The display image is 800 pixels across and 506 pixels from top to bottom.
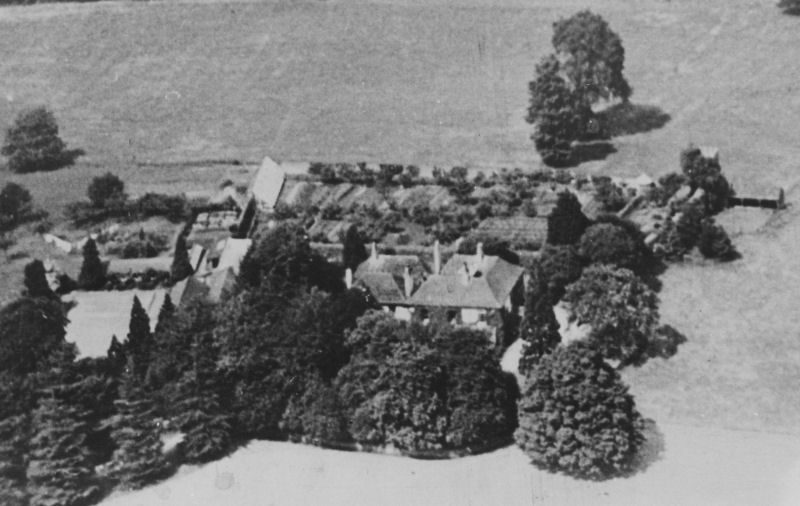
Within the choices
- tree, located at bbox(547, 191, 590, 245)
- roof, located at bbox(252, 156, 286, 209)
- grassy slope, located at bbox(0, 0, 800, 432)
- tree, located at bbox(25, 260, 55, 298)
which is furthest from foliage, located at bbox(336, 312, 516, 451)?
roof, located at bbox(252, 156, 286, 209)

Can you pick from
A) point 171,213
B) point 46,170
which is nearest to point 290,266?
point 171,213

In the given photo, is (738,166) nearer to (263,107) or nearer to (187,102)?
(263,107)

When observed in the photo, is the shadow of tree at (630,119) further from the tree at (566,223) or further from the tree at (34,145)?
the tree at (34,145)

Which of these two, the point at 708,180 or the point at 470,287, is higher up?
the point at 708,180

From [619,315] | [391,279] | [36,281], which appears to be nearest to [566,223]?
[619,315]

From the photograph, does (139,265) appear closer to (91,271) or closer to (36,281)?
(91,271)

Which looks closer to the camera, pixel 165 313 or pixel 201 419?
pixel 201 419
